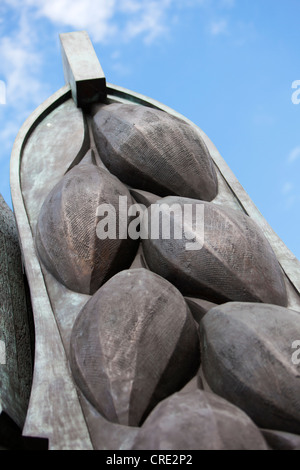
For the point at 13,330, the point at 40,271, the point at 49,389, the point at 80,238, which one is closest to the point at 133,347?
the point at 49,389

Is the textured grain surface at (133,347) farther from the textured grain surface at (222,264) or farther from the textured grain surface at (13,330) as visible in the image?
the textured grain surface at (13,330)

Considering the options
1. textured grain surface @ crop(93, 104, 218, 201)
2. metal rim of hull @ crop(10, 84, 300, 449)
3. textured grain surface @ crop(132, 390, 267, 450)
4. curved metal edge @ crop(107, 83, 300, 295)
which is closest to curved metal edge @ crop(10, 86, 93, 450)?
metal rim of hull @ crop(10, 84, 300, 449)

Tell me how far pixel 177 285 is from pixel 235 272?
22cm

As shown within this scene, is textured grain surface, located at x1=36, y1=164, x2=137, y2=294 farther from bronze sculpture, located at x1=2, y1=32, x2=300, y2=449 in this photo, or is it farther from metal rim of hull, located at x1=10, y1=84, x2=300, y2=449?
metal rim of hull, located at x1=10, y1=84, x2=300, y2=449

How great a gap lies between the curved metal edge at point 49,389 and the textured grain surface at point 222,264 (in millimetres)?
445

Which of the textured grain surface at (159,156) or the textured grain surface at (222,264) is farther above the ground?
the textured grain surface at (159,156)

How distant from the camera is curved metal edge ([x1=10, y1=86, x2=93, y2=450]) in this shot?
174 centimetres

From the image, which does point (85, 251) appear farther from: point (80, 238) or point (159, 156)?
point (159, 156)

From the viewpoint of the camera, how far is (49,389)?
6.20 ft

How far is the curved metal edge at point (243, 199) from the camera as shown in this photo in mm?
2435

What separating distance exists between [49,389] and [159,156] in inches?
45.1

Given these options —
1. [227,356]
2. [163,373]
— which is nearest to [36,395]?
[163,373]

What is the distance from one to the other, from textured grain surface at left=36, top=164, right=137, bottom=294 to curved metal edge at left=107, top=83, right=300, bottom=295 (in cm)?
60

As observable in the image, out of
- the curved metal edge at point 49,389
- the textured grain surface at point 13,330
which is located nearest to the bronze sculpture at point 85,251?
the curved metal edge at point 49,389
